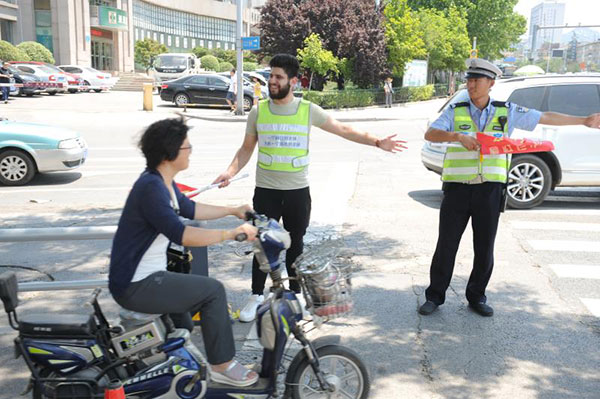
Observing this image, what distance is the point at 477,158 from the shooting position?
16.0 ft

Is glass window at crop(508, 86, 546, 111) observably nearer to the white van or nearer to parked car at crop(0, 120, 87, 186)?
parked car at crop(0, 120, 87, 186)

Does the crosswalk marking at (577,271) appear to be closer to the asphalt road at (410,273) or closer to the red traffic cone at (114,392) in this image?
the asphalt road at (410,273)

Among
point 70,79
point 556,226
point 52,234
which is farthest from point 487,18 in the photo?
point 52,234

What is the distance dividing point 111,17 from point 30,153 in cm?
4711

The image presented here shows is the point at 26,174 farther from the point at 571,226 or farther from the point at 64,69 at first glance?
the point at 64,69

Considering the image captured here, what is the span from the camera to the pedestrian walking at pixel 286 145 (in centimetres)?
460

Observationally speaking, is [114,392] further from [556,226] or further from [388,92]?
[388,92]

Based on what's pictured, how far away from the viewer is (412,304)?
5398mm

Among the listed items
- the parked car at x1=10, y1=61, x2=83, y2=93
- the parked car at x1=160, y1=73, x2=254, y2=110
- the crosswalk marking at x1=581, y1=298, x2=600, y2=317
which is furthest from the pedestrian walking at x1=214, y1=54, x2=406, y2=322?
the parked car at x1=10, y1=61, x2=83, y2=93

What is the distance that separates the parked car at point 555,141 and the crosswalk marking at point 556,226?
757 mm

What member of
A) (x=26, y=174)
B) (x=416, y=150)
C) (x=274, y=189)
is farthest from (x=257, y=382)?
(x=416, y=150)

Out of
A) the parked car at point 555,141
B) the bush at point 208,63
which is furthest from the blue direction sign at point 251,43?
the bush at point 208,63

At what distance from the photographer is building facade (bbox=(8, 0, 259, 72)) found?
47.2m

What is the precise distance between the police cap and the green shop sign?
174ft
